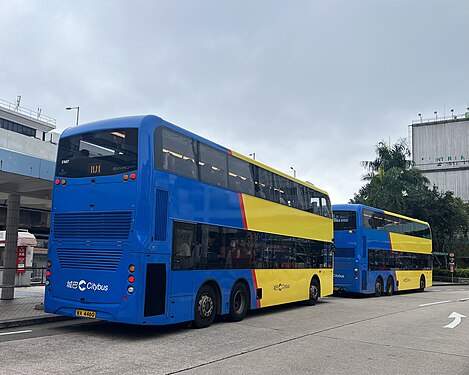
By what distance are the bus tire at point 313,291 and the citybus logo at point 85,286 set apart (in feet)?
29.7

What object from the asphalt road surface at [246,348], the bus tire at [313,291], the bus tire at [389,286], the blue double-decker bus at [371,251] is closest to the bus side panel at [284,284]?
the bus tire at [313,291]

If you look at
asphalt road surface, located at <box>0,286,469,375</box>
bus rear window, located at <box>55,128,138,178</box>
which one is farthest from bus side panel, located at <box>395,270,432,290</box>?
bus rear window, located at <box>55,128,138,178</box>

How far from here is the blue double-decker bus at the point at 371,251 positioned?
21031mm

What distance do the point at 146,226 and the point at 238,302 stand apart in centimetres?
419

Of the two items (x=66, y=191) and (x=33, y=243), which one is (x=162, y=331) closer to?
(x=66, y=191)

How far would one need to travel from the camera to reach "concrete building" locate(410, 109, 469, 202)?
80.1 metres

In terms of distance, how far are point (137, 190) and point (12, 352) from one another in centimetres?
343

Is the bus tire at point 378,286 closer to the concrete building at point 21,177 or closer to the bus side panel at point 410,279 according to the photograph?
the bus side panel at point 410,279

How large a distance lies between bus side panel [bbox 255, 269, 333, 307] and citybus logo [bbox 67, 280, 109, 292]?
4.85 meters

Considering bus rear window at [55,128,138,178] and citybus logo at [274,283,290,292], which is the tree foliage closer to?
citybus logo at [274,283,290,292]

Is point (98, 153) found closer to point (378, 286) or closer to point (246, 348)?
point (246, 348)

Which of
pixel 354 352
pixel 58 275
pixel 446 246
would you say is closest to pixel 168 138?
pixel 58 275

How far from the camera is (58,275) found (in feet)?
33.1

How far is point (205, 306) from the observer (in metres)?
10.9
